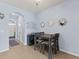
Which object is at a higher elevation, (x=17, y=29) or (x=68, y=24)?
(x=68, y=24)

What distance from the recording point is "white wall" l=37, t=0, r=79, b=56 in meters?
3.69

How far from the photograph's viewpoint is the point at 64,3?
421 cm

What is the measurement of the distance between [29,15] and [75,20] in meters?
3.56

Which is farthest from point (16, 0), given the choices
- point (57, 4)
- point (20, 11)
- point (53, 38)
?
point (53, 38)

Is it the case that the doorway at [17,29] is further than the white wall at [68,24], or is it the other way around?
the doorway at [17,29]

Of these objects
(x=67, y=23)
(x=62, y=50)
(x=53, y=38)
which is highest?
(x=67, y=23)

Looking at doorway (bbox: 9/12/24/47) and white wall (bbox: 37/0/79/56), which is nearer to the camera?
white wall (bbox: 37/0/79/56)

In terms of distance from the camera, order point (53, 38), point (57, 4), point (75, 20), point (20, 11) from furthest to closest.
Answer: point (20, 11)
point (57, 4)
point (53, 38)
point (75, 20)

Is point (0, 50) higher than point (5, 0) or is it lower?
lower

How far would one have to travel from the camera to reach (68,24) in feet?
13.3

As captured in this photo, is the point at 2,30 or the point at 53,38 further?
the point at 2,30

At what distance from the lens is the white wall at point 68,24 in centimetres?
369

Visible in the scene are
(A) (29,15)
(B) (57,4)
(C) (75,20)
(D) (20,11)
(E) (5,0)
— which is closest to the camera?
(C) (75,20)

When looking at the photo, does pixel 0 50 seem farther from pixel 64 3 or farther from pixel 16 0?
pixel 64 3
